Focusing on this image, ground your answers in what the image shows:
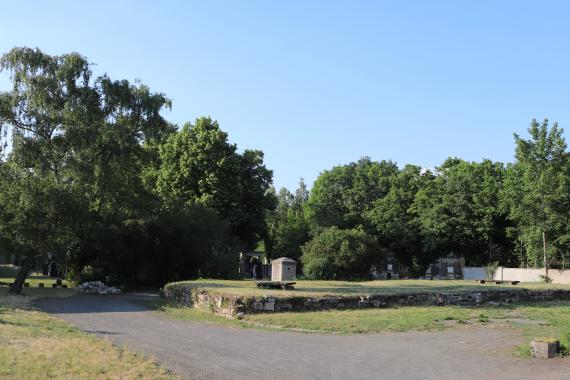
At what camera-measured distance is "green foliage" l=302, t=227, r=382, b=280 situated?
40.3 meters

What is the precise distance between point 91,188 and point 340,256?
19.3m

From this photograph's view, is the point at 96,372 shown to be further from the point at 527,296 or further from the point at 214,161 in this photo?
the point at 214,161

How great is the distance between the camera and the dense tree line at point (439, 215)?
4159 centimetres

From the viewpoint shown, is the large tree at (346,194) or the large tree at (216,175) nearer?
the large tree at (216,175)

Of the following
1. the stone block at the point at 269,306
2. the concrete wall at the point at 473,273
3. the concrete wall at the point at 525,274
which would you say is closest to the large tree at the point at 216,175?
the concrete wall at the point at 473,273

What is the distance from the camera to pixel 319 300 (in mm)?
18344

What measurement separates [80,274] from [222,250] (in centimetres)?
929

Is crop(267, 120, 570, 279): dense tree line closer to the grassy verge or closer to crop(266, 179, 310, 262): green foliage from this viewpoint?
crop(266, 179, 310, 262): green foliage

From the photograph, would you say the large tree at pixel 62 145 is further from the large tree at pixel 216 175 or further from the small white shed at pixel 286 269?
the large tree at pixel 216 175

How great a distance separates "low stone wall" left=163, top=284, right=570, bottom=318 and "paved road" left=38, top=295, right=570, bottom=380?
6.90 ft

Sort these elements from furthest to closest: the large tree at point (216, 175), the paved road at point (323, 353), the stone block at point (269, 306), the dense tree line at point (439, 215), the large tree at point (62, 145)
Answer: the large tree at point (216, 175) → the dense tree line at point (439, 215) → the large tree at point (62, 145) → the stone block at point (269, 306) → the paved road at point (323, 353)

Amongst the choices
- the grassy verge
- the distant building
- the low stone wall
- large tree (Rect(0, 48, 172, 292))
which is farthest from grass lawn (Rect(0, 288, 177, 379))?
the distant building

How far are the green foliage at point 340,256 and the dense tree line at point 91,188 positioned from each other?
6549 mm

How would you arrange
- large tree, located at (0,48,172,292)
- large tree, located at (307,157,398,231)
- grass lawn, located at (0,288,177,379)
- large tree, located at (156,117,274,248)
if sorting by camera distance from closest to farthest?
grass lawn, located at (0,288,177,379)
large tree, located at (0,48,172,292)
large tree, located at (156,117,274,248)
large tree, located at (307,157,398,231)
